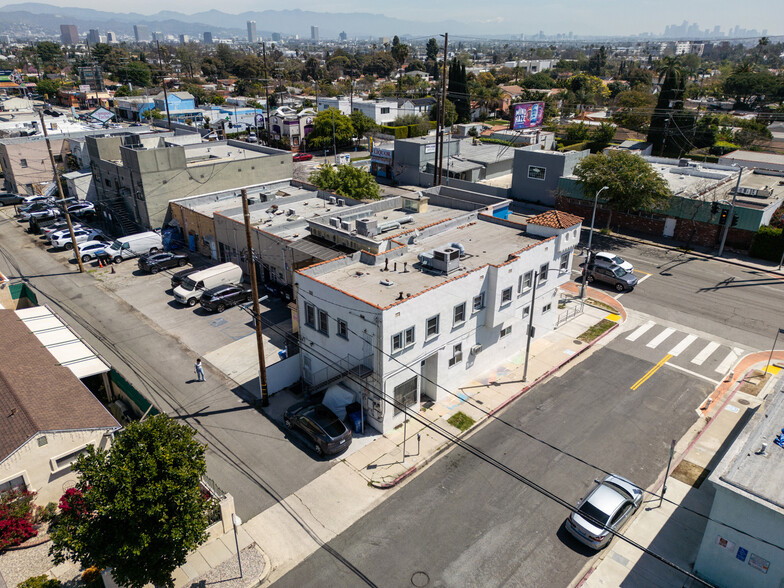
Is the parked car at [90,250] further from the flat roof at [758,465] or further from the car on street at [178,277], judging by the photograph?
the flat roof at [758,465]

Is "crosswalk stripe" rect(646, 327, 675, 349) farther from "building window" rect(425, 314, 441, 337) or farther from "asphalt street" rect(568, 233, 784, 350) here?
"building window" rect(425, 314, 441, 337)

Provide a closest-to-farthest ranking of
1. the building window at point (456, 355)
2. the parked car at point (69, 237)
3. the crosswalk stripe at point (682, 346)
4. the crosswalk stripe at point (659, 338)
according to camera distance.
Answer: the building window at point (456, 355)
the crosswalk stripe at point (682, 346)
the crosswalk stripe at point (659, 338)
the parked car at point (69, 237)

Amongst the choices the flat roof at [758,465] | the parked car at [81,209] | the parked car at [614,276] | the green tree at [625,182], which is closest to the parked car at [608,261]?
the parked car at [614,276]

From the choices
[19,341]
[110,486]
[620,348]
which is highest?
[110,486]

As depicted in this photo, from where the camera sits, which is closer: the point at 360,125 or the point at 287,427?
the point at 287,427

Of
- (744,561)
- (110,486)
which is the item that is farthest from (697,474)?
(110,486)

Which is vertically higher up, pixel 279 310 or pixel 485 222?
pixel 485 222

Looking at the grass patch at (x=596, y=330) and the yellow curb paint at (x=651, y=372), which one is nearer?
the yellow curb paint at (x=651, y=372)

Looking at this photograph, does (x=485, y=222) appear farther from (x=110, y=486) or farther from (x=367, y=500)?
(x=110, y=486)
